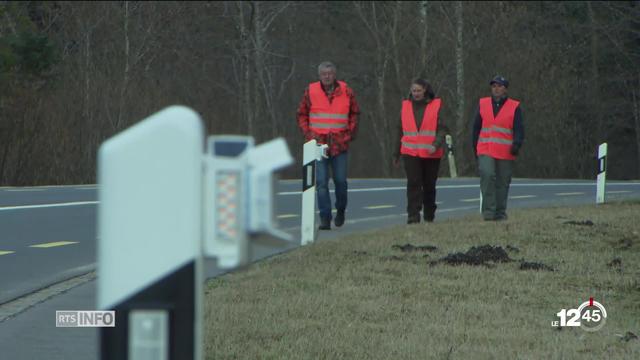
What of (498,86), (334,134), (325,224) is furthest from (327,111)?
(498,86)

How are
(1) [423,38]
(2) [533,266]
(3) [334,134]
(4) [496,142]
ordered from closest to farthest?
1. (2) [533,266]
2. (3) [334,134]
3. (4) [496,142]
4. (1) [423,38]

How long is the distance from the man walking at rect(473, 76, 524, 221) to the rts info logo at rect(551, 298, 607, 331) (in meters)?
7.06

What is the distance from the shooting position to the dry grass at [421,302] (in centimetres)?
654

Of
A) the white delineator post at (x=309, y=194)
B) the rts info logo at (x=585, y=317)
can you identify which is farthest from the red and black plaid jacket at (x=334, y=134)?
the rts info logo at (x=585, y=317)

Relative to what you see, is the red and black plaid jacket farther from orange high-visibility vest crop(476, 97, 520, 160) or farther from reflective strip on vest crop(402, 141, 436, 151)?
orange high-visibility vest crop(476, 97, 520, 160)

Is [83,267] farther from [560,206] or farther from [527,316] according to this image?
[560,206]

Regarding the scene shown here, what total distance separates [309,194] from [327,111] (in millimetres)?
1611

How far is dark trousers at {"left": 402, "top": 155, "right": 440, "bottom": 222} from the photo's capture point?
15445mm

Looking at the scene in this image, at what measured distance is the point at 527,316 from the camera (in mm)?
7668

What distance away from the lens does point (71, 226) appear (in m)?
14.6

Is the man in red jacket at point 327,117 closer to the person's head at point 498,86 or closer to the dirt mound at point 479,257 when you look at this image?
the person's head at point 498,86

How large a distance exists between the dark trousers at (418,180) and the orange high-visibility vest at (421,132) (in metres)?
0.11

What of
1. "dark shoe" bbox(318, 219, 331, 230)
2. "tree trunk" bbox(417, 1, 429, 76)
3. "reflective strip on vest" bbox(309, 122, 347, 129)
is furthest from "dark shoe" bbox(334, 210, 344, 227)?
"tree trunk" bbox(417, 1, 429, 76)

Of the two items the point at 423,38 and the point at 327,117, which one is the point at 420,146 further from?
the point at 423,38
